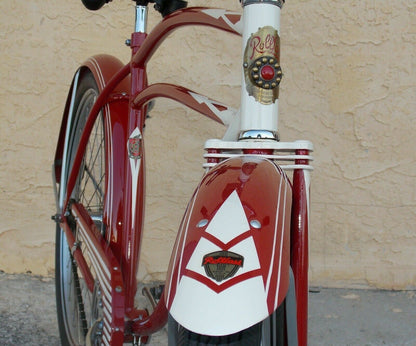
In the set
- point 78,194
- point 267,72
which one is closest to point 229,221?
point 267,72

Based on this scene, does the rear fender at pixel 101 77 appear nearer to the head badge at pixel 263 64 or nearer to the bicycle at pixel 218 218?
the bicycle at pixel 218 218

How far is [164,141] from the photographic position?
2.69m

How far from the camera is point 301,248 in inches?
36.8

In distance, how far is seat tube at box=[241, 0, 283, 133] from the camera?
100 cm

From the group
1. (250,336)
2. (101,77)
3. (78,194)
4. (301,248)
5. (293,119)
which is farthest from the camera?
(293,119)

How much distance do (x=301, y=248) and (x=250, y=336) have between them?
0.20m

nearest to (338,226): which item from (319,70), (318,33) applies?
(319,70)

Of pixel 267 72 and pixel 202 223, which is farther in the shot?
pixel 267 72

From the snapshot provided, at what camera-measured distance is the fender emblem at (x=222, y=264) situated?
0.79m

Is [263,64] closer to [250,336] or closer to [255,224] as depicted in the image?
[255,224]

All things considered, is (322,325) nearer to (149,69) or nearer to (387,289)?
(387,289)

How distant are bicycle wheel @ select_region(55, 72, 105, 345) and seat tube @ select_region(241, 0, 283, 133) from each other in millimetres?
780

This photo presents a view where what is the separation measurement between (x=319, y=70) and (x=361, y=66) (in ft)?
0.59

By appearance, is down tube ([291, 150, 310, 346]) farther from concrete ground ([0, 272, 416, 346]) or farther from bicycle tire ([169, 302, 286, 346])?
concrete ground ([0, 272, 416, 346])
